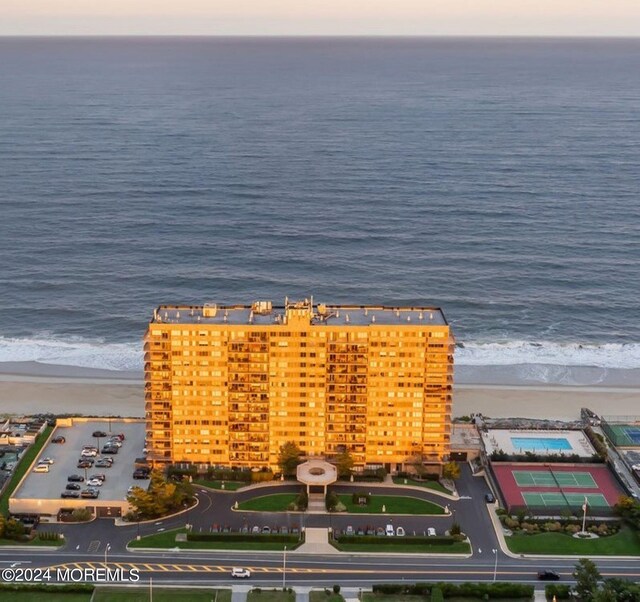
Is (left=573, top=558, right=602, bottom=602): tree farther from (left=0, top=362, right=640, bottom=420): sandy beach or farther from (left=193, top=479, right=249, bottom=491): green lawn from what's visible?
(left=0, top=362, right=640, bottom=420): sandy beach

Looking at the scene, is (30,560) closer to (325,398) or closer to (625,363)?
(325,398)

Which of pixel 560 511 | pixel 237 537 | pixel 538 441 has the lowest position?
pixel 237 537

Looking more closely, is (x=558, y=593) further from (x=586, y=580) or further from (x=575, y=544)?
(x=575, y=544)

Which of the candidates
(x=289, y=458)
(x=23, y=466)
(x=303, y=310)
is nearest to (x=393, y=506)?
(x=289, y=458)

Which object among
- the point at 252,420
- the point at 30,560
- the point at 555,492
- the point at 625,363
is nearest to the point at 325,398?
the point at 252,420

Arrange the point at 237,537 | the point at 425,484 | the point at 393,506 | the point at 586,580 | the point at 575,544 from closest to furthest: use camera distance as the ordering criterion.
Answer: the point at 586,580 < the point at 237,537 < the point at 575,544 < the point at 393,506 < the point at 425,484

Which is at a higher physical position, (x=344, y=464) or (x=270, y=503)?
(x=344, y=464)

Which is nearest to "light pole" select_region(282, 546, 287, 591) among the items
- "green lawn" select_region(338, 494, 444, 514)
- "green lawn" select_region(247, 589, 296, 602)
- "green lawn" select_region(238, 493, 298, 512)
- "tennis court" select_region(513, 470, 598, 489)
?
"green lawn" select_region(247, 589, 296, 602)
